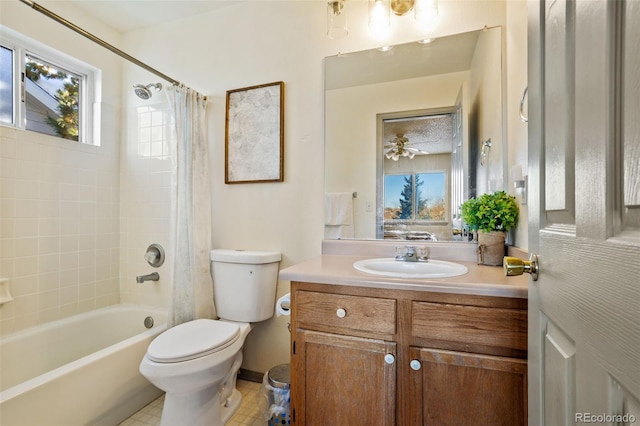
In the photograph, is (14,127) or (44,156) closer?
(14,127)

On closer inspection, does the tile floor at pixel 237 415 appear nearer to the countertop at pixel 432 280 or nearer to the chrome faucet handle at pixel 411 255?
the countertop at pixel 432 280

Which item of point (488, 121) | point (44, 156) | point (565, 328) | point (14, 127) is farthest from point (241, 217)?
point (565, 328)

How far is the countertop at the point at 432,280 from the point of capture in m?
0.95

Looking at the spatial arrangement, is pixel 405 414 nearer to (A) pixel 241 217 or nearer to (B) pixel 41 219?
(A) pixel 241 217

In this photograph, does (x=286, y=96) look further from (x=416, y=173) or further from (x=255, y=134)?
(x=416, y=173)

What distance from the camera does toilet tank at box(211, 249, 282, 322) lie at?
175 cm

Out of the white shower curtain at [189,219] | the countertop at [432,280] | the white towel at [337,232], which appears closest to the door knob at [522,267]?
the countertop at [432,280]

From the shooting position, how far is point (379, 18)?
1646 mm

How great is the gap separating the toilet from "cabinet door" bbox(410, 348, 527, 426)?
34.5 inches

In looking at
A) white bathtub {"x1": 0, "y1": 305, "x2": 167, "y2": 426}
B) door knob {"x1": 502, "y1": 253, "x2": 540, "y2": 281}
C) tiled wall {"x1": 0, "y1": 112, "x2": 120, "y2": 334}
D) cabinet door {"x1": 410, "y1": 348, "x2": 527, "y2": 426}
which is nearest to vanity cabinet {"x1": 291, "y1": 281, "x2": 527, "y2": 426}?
cabinet door {"x1": 410, "y1": 348, "x2": 527, "y2": 426}

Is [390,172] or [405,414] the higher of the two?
[390,172]

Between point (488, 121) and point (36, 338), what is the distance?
275cm

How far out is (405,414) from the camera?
3.40ft

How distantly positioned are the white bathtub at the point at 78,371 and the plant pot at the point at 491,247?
72.1 inches
